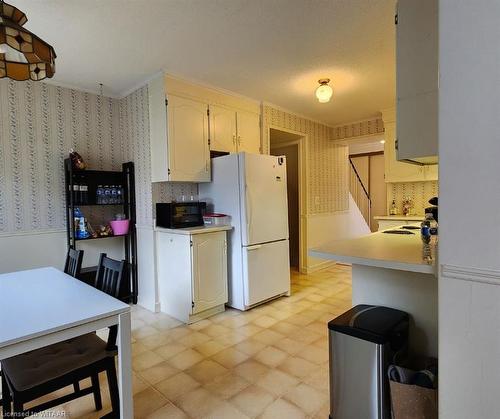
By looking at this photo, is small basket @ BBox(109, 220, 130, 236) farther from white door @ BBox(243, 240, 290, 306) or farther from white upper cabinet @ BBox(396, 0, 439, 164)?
white upper cabinet @ BBox(396, 0, 439, 164)

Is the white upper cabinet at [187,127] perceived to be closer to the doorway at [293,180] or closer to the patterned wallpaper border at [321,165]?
the patterned wallpaper border at [321,165]

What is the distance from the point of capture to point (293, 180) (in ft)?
18.0

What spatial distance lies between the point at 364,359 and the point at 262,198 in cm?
218

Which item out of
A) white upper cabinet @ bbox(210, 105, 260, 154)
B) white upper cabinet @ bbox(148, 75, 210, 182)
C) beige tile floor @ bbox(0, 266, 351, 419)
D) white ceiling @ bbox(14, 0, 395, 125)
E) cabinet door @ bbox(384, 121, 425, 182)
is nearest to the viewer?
beige tile floor @ bbox(0, 266, 351, 419)

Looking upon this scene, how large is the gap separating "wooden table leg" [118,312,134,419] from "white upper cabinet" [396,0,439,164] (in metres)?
1.60

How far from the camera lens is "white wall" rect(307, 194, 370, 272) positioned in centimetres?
508

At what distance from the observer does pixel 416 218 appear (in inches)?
175

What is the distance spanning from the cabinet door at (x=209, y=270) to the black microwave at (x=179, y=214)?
299 mm

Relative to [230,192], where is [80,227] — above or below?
below

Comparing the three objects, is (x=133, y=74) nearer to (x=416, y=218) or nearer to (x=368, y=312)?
(x=368, y=312)

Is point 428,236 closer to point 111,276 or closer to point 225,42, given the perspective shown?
point 111,276

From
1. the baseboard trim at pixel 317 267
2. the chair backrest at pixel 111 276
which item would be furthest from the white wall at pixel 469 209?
the baseboard trim at pixel 317 267

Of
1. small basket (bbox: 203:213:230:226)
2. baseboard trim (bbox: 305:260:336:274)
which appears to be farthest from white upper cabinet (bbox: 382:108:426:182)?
small basket (bbox: 203:213:230:226)

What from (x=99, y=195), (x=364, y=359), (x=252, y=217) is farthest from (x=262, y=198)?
(x=364, y=359)
